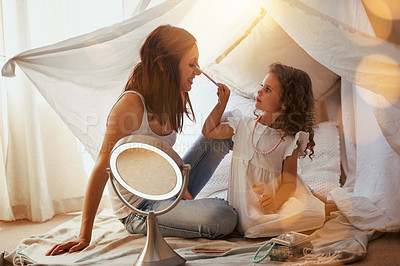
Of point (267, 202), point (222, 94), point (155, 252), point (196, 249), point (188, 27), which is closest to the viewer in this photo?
point (155, 252)

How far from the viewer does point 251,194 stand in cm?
159

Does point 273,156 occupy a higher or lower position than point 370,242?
higher

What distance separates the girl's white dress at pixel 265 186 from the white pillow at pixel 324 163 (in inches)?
11.4

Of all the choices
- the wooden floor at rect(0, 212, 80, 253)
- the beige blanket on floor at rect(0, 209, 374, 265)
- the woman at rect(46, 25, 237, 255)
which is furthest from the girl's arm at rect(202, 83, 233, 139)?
the wooden floor at rect(0, 212, 80, 253)

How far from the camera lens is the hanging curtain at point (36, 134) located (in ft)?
→ 7.25

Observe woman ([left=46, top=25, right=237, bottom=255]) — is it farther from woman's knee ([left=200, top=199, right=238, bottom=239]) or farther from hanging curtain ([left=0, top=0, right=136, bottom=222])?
hanging curtain ([left=0, top=0, right=136, bottom=222])

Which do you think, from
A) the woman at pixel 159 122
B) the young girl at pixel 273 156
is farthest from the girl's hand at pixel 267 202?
the woman at pixel 159 122

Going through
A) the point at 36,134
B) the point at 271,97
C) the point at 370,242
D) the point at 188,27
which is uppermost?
the point at 188,27

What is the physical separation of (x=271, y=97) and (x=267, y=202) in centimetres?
41

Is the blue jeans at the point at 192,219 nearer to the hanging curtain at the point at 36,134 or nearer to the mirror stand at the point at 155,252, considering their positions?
the mirror stand at the point at 155,252

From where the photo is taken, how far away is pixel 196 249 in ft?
4.62

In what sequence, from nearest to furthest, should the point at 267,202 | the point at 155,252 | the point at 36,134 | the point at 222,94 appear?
the point at 155,252 → the point at 267,202 → the point at 222,94 → the point at 36,134

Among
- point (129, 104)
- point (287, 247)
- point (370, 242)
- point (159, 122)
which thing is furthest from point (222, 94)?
point (370, 242)

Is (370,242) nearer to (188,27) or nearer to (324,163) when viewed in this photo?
(324,163)
